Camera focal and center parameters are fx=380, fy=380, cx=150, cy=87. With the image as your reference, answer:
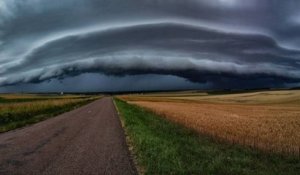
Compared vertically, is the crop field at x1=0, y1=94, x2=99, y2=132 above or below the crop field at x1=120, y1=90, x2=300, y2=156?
above

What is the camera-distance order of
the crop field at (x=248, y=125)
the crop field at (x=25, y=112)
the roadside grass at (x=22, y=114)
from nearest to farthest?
the crop field at (x=248, y=125), the roadside grass at (x=22, y=114), the crop field at (x=25, y=112)

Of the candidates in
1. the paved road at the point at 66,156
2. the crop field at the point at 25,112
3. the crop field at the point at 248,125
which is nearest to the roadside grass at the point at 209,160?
the paved road at the point at 66,156

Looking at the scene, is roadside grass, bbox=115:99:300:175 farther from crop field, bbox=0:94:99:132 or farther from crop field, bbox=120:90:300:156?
crop field, bbox=0:94:99:132

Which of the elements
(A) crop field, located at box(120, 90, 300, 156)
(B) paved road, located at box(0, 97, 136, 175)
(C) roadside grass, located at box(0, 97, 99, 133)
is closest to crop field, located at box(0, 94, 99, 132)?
(C) roadside grass, located at box(0, 97, 99, 133)

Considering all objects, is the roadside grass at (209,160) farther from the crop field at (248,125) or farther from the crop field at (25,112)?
the crop field at (25,112)

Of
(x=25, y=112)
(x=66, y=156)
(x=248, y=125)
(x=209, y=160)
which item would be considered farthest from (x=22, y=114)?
(x=209, y=160)

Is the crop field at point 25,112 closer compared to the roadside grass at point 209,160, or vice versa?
the roadside grass at point 209,160

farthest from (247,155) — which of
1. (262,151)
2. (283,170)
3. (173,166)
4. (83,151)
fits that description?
(83,151)

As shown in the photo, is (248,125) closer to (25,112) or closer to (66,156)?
(66,156)

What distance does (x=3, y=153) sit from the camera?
14.6 m

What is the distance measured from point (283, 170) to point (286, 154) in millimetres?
3161

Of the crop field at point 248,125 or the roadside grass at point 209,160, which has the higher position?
the roadside grass at point 209,160

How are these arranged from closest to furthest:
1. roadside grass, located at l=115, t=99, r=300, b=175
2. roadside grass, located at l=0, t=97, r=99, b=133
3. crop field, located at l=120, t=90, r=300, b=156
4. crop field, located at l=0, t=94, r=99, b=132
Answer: roadside grass, located at l=115, t=99, r=300, b=175
crop field, located at l=120, t=90, r=300, b=156
roadside grass, located at l=0, t=97, r=99, b=133
crop field, located at l=0, t=94, r=99, b=132

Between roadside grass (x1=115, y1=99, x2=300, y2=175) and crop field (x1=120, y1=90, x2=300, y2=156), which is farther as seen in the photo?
crop field (x1=120, y1=90, x2=300, y2=156)
